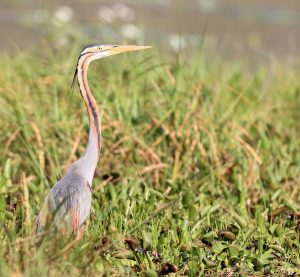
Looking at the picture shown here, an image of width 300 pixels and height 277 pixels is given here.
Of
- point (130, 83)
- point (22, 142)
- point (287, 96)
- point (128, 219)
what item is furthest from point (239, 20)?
point (128, 219)

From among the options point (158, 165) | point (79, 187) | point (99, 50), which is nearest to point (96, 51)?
point (99, 50)

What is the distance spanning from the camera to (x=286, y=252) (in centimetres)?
470

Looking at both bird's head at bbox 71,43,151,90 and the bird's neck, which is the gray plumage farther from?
bird's head at bbox 71,43,151,90

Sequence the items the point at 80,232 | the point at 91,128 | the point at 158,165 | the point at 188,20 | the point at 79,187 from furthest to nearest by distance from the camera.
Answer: the point at 188,20
the point at 158,165
the point at 91,128
the point at 79,187
the point at 80,232

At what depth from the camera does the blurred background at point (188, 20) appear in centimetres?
1119

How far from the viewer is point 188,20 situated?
41.4 feet

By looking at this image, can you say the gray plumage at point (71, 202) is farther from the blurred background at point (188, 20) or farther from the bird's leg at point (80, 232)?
the blurred background at point (188, 20)

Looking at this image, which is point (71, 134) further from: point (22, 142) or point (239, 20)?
point (239, 20)

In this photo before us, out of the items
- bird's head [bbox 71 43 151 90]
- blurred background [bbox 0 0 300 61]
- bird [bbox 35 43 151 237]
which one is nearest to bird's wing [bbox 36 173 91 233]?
bird [bbox 35 43 151 237]

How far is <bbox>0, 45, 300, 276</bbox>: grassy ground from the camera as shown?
449 cm

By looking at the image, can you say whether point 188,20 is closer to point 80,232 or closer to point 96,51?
point 96,51

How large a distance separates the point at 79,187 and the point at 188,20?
8.30m

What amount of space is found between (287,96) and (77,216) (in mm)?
3314

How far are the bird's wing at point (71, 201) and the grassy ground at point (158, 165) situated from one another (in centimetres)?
12
